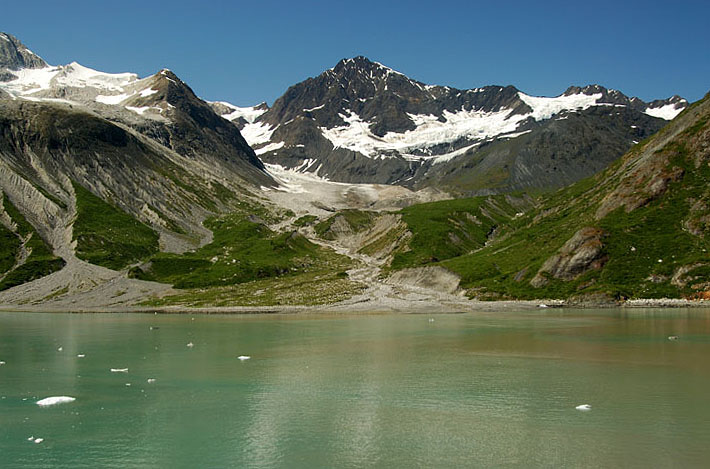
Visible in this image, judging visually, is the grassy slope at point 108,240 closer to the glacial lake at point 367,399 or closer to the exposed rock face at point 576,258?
the glacial lake at point 367,399

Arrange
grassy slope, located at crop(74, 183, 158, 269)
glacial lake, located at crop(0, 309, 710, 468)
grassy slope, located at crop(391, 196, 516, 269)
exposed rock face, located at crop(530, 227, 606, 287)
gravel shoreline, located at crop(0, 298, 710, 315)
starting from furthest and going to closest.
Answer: grassy slope, located at crop(74, 183, 158, 269)
grassy slope, located at crop(391, 196, 516, 269)
exposed rock face, located at crop(530, 227, 606, 287)
gravel shoreline, located at crop(0, 298, 710, 315)
glacial lake, located at crop(0, 309, 710, 468)

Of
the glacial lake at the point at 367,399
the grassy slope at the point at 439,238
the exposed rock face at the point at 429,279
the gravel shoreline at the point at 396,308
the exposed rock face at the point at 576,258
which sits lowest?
the glacial lake at the point at 367,399

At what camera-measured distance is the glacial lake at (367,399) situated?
2695cm

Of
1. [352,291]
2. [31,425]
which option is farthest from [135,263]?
[31,425]

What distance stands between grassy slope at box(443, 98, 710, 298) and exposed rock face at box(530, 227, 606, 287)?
1.31 m

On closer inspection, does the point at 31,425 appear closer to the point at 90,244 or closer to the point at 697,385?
the point at 697,385

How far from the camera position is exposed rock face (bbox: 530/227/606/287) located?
350 feet

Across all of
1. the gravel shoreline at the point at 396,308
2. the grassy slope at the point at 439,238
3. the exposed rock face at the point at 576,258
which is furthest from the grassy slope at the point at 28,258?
the exposed rock face at the point at 576,258

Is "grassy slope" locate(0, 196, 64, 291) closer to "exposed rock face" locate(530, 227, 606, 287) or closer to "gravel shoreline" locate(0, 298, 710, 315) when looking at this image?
"gravel shoreline" locate(0, 298, 710, 315)

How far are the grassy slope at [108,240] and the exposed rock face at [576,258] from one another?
376ft

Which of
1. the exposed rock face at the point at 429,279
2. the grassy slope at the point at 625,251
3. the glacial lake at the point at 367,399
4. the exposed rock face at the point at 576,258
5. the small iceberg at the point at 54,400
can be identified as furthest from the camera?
the exposed rock face at the point at 429,279

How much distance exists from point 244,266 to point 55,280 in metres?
47.7

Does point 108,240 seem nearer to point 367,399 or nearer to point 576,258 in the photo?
point 576,258

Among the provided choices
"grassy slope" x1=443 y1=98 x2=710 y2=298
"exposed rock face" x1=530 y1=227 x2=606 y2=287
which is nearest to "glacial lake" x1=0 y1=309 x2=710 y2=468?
"grassy slope" x1=443 y1=98 x2=710 y2=298
